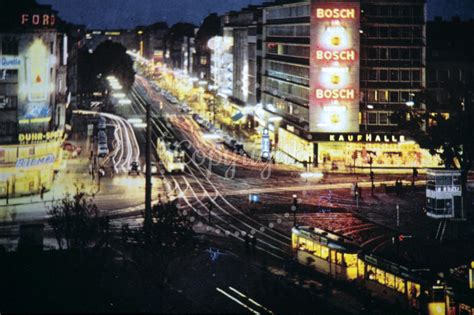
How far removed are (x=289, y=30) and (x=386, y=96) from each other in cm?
1742

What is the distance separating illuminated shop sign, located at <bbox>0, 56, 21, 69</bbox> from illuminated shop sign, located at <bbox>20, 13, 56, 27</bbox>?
2.99 meters

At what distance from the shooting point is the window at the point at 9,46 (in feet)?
198

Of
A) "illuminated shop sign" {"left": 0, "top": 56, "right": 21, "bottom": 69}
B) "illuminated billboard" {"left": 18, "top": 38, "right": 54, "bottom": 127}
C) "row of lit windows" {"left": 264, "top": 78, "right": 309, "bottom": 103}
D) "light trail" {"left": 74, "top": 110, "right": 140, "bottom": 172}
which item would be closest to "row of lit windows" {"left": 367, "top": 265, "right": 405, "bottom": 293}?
"illuminated billboard" {"left": 18, "top": 38, "right": 54, "bottom": 127}

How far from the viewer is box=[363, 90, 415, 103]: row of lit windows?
3169 inches

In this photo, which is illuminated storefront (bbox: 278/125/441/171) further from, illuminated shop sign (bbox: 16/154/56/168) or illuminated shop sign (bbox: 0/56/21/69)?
illuminated shop sign (bbox: 0/56/21/69)

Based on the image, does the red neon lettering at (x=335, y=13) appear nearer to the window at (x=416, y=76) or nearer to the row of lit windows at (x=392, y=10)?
the row of lit windows at (x=392, y=10)

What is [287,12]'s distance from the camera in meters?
94.1

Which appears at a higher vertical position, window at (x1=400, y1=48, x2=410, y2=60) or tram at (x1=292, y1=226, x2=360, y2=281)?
window at (x1=400, y1=48, x2=410, y2=60)

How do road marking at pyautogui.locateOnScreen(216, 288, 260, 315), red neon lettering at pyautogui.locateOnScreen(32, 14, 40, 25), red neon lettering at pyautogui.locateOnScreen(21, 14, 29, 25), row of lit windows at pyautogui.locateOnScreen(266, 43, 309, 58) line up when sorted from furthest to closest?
row of lit windows at pyautogui.locateOnScreen(266, 43, 309, 58)
red neon lettering at pyautogui.locateOnScreen(32, 14, 40, 25)
red neon lettering at pyautogui.locateOnScreen(21, 14, 29, 25)
road marking at pyautogui.locateOnScreen(216, 288, 260, 315)

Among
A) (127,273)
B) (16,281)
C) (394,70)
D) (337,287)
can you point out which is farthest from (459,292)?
(394,70)

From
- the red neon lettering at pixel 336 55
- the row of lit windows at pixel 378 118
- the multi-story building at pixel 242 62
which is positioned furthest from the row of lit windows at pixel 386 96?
the multi-story building at pixel 242 62

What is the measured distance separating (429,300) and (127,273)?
14043mm

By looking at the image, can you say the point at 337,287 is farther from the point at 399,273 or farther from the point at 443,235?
the point at 443,235

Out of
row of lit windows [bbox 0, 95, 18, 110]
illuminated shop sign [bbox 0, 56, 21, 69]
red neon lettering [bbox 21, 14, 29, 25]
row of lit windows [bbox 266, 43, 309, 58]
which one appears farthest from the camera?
row of lit windows [bbox 266, 43, 309, 58]
